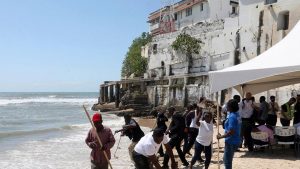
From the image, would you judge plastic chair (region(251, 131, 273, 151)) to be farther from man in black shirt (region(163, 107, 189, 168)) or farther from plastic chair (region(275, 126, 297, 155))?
man in black shirt (region(163, 107, 189, 168))

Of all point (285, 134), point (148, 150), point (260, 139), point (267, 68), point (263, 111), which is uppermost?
point (267, 68)

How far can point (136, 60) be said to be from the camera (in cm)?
5197

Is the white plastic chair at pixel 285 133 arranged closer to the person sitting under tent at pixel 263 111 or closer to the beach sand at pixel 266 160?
the beach sand at pixel 266 160

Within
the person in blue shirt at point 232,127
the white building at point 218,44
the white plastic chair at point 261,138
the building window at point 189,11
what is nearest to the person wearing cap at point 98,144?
the person in blue shirt at point 232,127

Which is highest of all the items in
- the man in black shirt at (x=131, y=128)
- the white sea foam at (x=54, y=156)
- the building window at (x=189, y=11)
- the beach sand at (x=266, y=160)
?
the building window at (x=189, y=11)

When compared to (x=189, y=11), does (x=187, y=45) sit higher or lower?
lower

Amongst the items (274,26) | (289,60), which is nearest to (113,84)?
(274,26)

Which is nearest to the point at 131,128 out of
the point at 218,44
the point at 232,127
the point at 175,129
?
the point at 175,129

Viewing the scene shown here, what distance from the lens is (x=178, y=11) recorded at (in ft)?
180

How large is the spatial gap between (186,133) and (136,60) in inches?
1638

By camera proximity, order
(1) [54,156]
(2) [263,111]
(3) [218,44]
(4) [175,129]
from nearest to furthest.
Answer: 1. (4) [175,129]
2. (2) [263,111]
3. (1) [54,156]
4. (3) [218,44]

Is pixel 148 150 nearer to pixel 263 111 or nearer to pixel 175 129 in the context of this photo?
pixel 175 129

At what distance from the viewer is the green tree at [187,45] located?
1547 inches

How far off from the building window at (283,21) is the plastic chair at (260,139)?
19.6 meters
